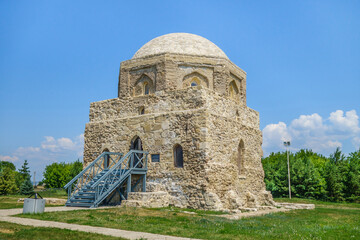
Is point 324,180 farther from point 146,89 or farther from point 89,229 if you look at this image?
point 89,229

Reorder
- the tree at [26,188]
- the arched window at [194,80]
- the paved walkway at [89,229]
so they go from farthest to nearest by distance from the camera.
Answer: the tree at [26,188] < the arched window at [194,80] < the paved walkway at [89,229]

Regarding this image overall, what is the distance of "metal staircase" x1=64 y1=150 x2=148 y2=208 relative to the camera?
15.4 meters

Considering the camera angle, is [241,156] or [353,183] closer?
[241,156]

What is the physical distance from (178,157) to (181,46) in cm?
712

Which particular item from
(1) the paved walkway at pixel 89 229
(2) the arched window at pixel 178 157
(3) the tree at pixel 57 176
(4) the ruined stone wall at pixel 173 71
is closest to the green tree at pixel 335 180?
(4) the ruined stone wall at pixel 173 71

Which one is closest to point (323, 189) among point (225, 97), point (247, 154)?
Result: point (247, 154)

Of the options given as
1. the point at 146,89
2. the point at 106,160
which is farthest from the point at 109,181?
the point at 146,89

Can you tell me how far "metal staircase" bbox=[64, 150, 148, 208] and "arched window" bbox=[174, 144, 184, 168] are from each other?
1618 mm

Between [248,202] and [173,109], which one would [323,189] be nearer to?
[248,202]

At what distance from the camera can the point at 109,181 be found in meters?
16.2

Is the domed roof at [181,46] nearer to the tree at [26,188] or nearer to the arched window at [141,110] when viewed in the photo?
the arched window at [141,110]

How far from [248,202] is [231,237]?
32.9 feet

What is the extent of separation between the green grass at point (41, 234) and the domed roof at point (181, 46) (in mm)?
12459

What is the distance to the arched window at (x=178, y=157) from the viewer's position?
1659cm
